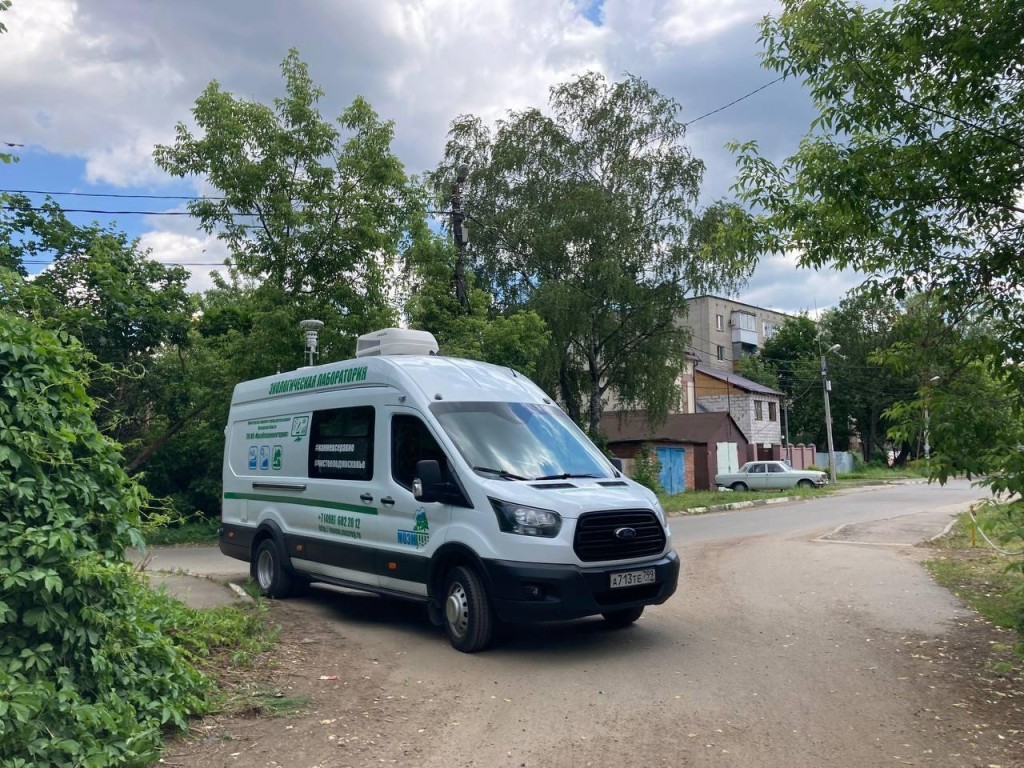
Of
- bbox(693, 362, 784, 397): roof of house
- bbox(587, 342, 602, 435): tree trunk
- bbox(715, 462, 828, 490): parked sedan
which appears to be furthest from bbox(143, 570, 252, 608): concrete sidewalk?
bbox(693, 362, 784, 397): roof of house

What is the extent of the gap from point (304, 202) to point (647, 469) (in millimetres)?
17504

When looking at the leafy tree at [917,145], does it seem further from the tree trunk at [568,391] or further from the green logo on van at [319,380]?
the tree trunk at [568,391]

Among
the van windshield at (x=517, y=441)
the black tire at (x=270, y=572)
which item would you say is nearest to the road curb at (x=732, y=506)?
the black tire at (x=270, y=572)

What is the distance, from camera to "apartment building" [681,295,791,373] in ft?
242

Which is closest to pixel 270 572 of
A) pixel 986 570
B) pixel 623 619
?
pixel 623 619

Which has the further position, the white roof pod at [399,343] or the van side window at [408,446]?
the white roof pod at [399,343]

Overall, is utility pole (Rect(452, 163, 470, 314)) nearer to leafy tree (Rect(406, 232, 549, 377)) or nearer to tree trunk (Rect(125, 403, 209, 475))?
leafy tree (Rect(406, 232, 549, 377))

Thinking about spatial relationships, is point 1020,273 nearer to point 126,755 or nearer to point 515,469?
point 515,469

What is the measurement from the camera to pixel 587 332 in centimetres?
2664

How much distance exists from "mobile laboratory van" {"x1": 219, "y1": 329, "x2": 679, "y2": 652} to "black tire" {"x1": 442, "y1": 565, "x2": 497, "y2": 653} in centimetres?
1

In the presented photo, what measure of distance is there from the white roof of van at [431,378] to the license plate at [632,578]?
2121 millimetres

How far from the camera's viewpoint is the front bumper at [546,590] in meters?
6.66

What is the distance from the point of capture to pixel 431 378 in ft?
26.7

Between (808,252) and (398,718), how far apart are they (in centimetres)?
567
